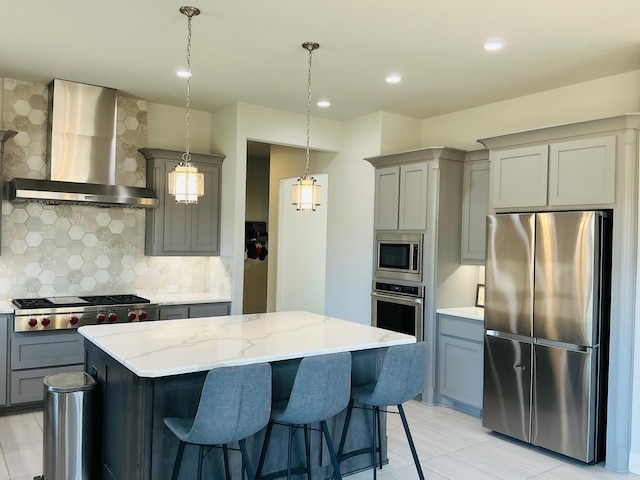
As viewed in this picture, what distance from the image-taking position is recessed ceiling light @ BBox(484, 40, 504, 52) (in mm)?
3514

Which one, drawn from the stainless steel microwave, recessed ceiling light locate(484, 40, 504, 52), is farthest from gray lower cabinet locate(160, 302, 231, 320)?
recessed ceiling light locate(484, 40, 504, 52)

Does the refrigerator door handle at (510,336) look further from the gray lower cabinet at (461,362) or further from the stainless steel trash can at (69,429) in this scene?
the stainless steel trash can at (69,429)

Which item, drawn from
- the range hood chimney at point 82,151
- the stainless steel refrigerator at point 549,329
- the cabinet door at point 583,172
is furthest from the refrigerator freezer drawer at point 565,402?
the range hood chimney at point 82,151

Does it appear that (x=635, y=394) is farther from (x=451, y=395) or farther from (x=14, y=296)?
(x=14, y=296)

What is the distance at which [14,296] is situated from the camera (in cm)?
475

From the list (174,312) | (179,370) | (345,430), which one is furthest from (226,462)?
(174,312)

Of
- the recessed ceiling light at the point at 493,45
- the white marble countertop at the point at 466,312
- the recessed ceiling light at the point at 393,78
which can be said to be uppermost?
the recessed ceiling light at the point at 393,78

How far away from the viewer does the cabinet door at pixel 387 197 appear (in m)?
5.28

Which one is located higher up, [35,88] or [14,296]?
[35,88]

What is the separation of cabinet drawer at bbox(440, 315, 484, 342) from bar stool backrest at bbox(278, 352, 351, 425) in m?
2.19

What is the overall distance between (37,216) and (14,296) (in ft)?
2.41

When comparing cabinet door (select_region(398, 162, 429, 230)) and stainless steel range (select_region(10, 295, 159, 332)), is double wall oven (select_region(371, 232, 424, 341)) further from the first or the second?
stainless steel range (select_region(10, 295, 159, 332))

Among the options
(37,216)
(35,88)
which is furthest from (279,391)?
(35,88)

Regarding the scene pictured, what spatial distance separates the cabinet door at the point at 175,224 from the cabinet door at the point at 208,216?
0.05 metres
